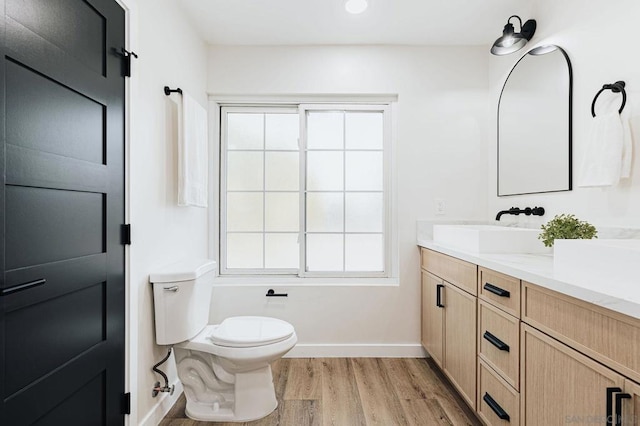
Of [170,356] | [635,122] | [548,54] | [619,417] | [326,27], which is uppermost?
[326,27]

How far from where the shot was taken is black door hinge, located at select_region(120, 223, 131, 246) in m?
1.60

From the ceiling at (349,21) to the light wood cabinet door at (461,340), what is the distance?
1723mm

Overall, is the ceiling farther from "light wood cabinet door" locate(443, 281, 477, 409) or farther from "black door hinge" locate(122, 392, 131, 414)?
"black door hinge" locate(122, 392, 131, 414)

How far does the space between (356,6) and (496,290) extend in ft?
5.99

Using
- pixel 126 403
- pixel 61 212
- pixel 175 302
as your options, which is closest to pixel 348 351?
pixel 175 302

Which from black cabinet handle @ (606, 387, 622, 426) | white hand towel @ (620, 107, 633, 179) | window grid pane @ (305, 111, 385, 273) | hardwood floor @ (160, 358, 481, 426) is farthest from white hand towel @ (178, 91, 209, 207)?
white hand towel @ (620, 107, 633, 179)

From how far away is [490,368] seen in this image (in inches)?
66.5

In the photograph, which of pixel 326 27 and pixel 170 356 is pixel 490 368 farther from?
pixel 326 27

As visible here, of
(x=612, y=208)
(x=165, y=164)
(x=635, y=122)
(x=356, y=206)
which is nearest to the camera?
(x=635, y=122)

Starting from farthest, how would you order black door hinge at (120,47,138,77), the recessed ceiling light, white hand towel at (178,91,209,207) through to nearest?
the recessed ceiling light, white hand towel at (178,91,209,207), black door hinge at (120,47,138,77)

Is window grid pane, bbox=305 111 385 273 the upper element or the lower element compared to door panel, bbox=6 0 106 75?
lower

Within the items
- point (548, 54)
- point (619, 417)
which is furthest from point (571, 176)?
point (619, 417)

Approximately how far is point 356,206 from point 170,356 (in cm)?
165

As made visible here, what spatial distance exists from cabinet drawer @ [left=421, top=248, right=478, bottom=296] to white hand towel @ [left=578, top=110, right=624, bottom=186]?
2.17ft
